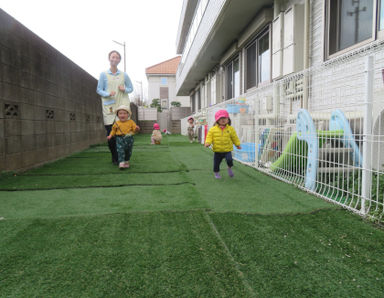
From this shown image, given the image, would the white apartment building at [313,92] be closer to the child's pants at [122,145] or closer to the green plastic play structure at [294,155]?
the green plastic play structure at [294,155]

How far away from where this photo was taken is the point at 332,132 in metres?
2.57

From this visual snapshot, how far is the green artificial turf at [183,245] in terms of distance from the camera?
3.84ft

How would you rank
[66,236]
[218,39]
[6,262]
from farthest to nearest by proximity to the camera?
[218,39], [66,236], [6,262]

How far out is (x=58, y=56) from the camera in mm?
5121

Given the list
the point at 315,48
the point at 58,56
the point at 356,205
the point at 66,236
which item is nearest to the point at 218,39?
the point at 315,48

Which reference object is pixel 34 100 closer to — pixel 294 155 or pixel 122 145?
pixel 122 145

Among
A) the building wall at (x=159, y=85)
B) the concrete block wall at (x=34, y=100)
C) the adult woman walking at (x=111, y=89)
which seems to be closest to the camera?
the concrete block wall at (x=34, y=100)

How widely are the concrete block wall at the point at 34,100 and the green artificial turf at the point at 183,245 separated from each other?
1185mm

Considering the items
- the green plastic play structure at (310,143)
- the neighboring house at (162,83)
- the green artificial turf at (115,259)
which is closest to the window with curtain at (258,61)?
the green plastic play structure at (310,143)

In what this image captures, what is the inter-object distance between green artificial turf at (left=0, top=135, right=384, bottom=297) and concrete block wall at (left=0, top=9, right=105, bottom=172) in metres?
1.18

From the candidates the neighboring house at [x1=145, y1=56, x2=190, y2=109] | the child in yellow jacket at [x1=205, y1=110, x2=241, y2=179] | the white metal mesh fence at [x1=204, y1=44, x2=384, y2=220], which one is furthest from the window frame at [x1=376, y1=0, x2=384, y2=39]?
the neighboring house at [x1=145, y1=56, x2=190, y2=109]

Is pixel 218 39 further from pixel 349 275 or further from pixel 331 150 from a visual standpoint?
pixel 349 275

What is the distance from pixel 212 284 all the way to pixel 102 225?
3.15 ft

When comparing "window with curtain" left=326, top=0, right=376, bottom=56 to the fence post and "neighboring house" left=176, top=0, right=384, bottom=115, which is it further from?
the fence post
